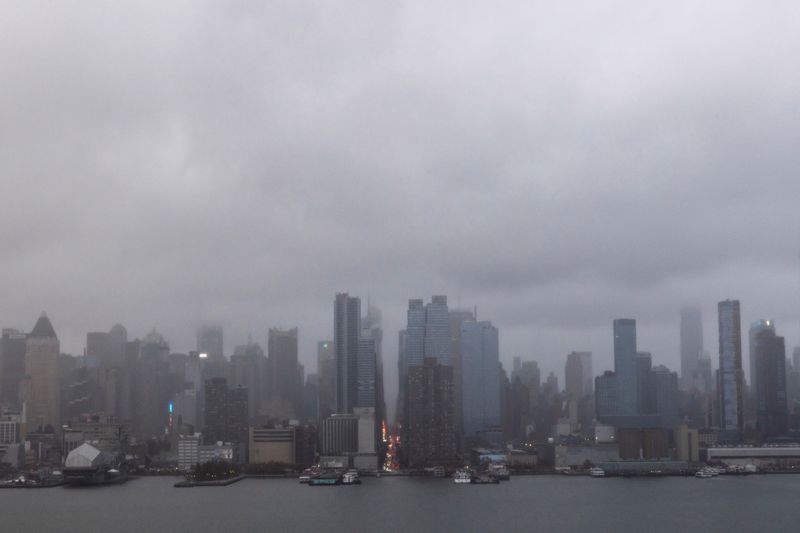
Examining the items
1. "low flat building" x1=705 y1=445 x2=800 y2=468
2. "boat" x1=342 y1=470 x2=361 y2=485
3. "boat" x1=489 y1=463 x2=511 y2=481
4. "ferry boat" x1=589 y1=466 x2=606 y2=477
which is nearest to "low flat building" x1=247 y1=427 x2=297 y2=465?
"boat" x1=342 y1=470 x2=361 y2=485

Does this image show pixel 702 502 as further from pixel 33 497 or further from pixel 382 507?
pixel 33 497

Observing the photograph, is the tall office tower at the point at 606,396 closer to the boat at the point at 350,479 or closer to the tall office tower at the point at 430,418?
the tall office tower at the point at 430,418

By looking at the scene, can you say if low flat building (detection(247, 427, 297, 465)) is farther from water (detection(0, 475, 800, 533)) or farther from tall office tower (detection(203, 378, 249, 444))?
water (detection(0, 475, 800, 533))

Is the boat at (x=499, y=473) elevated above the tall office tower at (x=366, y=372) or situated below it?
below

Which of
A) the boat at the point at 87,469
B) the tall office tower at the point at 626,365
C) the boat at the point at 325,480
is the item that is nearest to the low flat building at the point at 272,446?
the boat at the point at 87,469

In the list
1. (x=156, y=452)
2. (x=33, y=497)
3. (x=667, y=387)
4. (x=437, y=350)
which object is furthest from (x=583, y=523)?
(x=667, y=387)
